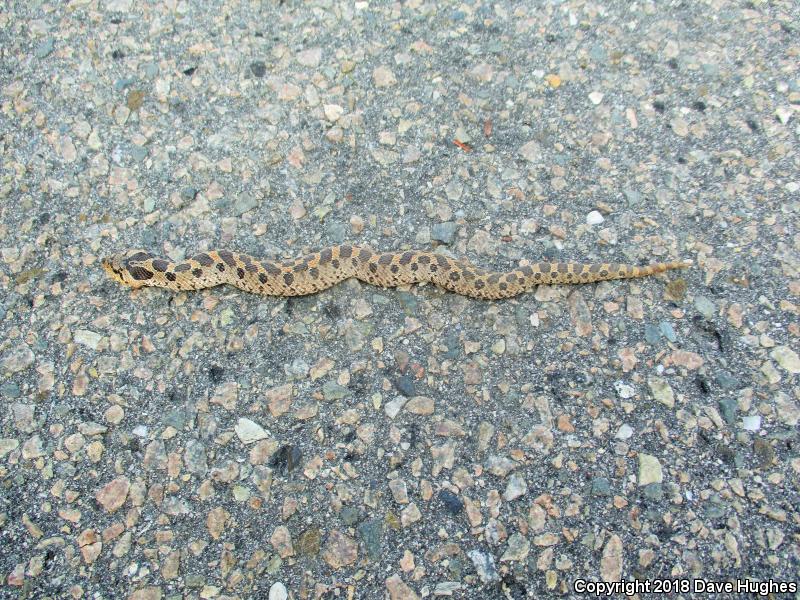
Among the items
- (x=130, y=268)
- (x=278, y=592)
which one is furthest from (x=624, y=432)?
(x=130, y=268)

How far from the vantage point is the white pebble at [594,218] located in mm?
7152

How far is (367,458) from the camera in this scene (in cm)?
559

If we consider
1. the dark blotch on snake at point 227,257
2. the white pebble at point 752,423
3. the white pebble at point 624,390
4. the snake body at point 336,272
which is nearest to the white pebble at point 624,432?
the white pebble at point 624,390

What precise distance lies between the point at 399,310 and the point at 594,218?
2445mm

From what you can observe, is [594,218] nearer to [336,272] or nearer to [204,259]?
[336,272]

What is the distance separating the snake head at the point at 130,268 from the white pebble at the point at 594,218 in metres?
4.68

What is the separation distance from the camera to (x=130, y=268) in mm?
6594

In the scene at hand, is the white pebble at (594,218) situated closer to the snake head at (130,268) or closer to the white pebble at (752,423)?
the white pebble at (752,423)

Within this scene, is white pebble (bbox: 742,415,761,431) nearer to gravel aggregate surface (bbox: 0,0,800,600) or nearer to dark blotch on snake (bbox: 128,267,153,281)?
gravel aggregate surface (bbox: 0,0,800,600)

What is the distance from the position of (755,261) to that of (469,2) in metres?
5.05

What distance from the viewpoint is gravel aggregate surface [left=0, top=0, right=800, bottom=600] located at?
5180mm

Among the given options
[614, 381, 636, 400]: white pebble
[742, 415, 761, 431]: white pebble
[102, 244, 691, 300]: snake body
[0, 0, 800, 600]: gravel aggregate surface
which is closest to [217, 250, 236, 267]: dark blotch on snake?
[102, 244, 691, 300]: snake body

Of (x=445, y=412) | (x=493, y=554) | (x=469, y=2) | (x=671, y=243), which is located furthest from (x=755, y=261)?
(x=469, y=2)

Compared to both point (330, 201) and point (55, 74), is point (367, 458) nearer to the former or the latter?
point (330, 201)
